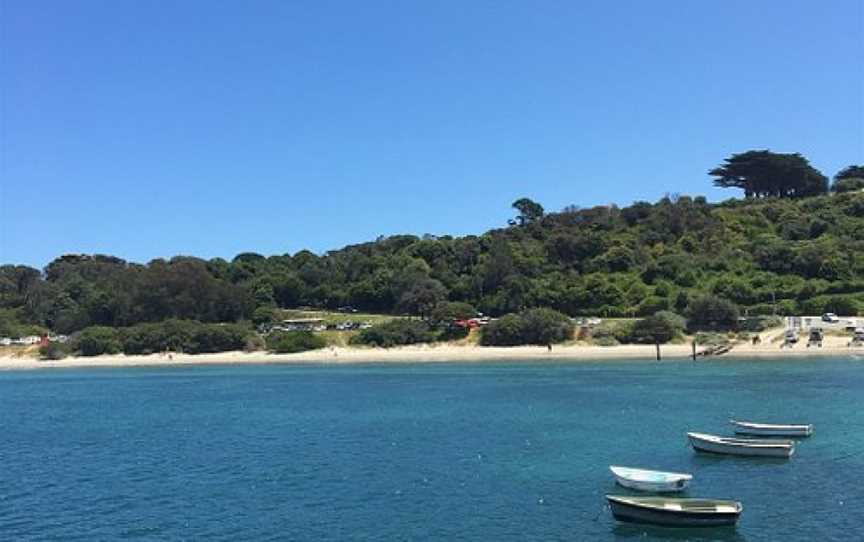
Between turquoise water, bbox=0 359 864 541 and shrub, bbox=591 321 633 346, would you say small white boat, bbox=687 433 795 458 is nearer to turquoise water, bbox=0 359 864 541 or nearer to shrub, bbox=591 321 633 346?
turquoise water, bbox=0 359 864 541

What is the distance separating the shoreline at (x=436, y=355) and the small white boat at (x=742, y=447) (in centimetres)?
6029

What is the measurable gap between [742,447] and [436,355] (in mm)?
79563

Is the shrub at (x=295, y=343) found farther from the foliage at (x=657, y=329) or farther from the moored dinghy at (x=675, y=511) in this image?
the moored dinghy at (x=675, y=511)

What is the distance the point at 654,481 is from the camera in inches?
1443

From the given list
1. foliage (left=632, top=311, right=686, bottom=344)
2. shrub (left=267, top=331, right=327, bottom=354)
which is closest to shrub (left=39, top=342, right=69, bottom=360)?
shrub (left=267, top=331, right=327, bottom=354)

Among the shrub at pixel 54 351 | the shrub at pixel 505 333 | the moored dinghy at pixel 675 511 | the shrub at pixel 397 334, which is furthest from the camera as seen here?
the shrub at pixel 54 351

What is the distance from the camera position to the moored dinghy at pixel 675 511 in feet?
105

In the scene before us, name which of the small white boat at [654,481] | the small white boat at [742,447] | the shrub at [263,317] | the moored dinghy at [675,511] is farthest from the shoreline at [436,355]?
the moored dinghy at [675,511]

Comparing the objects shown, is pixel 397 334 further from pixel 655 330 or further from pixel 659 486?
pixel 659 486

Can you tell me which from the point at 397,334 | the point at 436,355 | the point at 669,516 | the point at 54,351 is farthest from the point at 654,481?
the point at 54,351

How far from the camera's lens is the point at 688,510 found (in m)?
32.2

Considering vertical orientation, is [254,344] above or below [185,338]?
below

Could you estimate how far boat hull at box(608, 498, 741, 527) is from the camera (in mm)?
32000

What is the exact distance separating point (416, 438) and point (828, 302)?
8748cm
